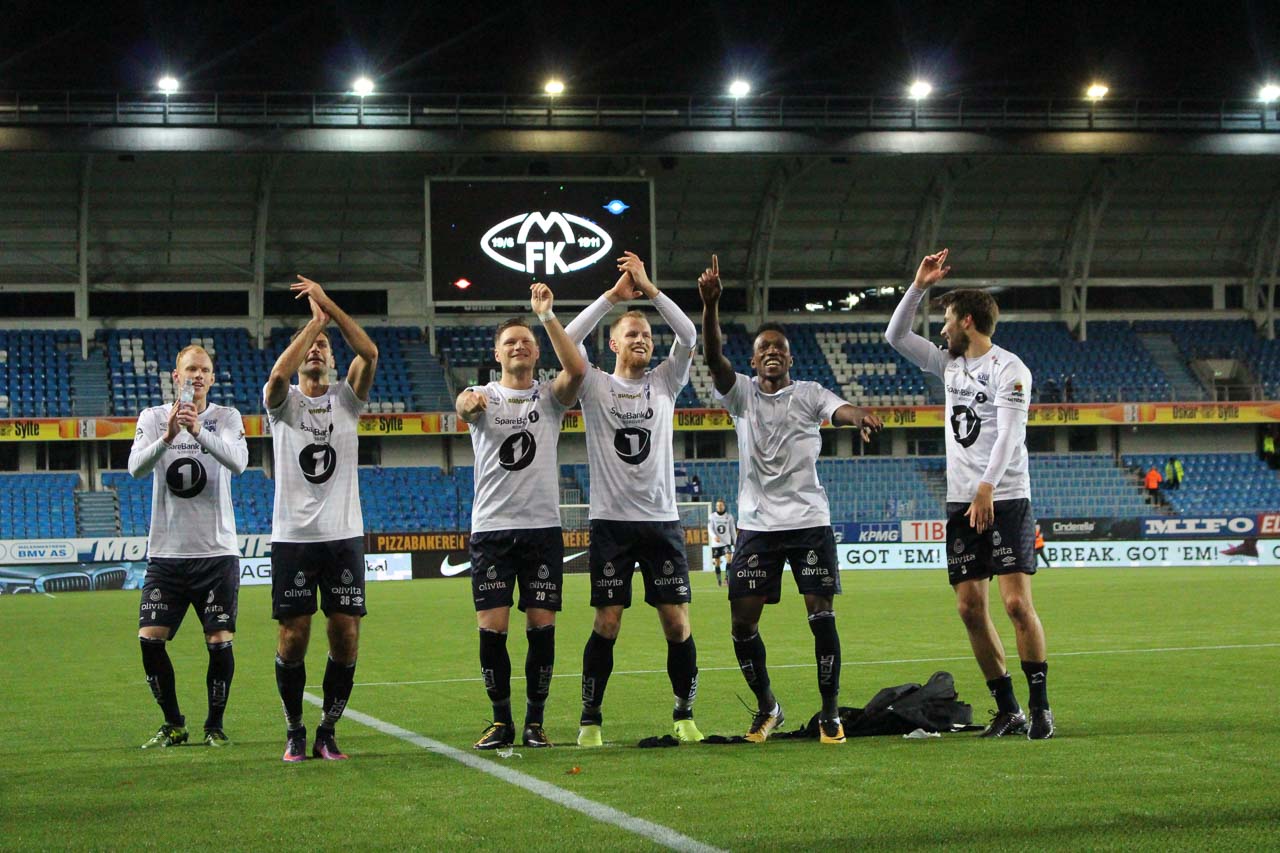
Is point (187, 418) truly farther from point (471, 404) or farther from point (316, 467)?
point (471, 404)

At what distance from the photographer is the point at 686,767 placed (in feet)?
21.5

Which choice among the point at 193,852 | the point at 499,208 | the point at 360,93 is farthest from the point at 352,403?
the point at 360,93

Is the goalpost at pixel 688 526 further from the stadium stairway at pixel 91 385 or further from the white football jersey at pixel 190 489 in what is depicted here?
the white football jersey at pixel 190 489

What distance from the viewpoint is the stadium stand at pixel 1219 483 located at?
143 ft

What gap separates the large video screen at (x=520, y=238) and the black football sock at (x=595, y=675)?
2523 cm

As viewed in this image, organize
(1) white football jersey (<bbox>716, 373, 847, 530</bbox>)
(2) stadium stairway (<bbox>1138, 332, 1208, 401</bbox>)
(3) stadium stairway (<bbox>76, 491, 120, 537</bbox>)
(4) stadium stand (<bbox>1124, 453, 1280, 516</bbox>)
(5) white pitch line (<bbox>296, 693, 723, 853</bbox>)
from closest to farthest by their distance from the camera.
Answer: (5) white pitch line (<bbox>296, 693, 723, 853</bbox>) < (1) white football jersey (<bbox>716, 373, 847, 530</bbox>) < (3) stadium stairway (<bbox>76, 491, 120, 537</bbox>) < (4) stadium stand (<bbox>1124, 453, 1280, 516</bbox>) < (2) stadium stairway (<bbox>1138, 332, 1208, 401</bbox>)

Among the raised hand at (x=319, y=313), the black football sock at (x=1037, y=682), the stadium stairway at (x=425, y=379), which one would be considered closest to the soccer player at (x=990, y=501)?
the black football sock at (x=1037, y=682)

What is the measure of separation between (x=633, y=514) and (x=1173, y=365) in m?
42.7

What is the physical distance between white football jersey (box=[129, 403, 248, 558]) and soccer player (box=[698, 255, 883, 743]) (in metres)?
2.85

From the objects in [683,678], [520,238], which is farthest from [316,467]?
[520,238]

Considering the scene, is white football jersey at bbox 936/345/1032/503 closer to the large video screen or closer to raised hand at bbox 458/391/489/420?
raised hand at bbox 458/391/489/420

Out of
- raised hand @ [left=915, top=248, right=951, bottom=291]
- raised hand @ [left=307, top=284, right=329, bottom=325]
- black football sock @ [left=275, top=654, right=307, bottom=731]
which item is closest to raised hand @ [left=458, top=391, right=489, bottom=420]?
raised hand @ [left=307, top=284, right=329, bottom=325]

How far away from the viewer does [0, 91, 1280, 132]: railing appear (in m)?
35.0

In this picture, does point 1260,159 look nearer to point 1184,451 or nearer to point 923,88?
point 1184,451
